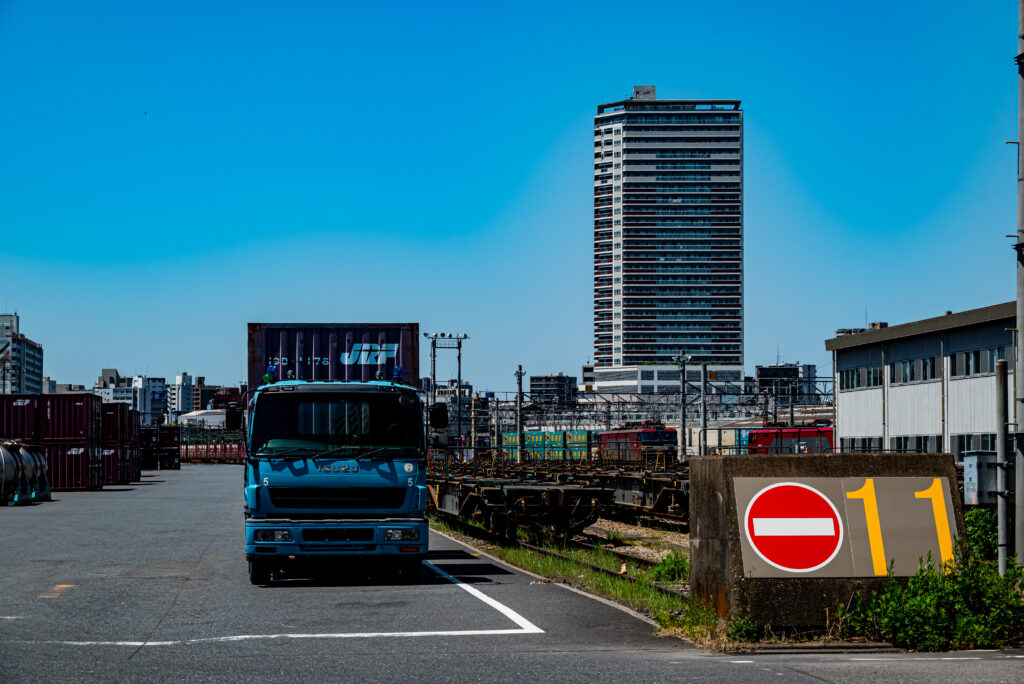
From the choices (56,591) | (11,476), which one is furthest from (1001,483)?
(11,476)

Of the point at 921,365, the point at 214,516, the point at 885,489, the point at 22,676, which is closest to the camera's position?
the point at 22,676

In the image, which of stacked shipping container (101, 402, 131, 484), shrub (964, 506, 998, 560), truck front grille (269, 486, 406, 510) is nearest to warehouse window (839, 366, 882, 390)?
shrub (964, 506, 998, 560)

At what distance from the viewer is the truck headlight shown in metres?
13.4

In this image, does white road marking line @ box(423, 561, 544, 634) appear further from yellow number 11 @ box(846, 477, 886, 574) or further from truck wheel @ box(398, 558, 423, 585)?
yellow number 11 @ box(846, 477, 886, 574)

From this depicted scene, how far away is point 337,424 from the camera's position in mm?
13664

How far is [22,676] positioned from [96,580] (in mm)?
7040

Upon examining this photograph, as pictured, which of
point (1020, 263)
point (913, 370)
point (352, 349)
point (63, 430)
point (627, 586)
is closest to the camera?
point (1020, 263)

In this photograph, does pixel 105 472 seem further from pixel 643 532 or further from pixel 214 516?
pixel 643 532

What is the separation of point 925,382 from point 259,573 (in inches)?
1289

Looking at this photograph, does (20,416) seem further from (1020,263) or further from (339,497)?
(1020,263)

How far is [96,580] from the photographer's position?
1485cm

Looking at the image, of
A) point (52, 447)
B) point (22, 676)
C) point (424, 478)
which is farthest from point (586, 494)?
point (52, 447)

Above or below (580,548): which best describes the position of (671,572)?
above

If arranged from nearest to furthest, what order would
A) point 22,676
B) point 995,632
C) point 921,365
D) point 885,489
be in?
point 22,676
point 995,632
point 885,489
point 921,365
